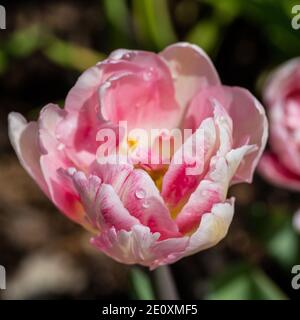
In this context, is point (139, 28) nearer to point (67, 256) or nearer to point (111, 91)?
point (67, 256)

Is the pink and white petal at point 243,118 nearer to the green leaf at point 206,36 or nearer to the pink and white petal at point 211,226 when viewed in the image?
the pink and white petal at point 211,226

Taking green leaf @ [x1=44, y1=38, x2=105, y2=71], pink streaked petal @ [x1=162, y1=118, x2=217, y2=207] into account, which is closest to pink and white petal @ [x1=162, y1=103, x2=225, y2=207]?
pink streaked petal @ [x1=162, y1=118, x2=217, y2=207]

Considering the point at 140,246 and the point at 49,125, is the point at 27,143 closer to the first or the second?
the point at 49,125

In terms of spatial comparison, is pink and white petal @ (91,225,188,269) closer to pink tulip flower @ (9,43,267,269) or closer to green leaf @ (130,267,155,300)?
pink tulip flower @ (9,43,267,269)

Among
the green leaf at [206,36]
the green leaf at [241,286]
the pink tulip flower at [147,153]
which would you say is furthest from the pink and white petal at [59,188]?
the green leaf at [206,36]

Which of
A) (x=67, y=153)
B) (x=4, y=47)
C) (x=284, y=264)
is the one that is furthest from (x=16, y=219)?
(x=67, y=153)

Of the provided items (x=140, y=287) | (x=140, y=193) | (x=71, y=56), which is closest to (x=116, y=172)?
(x=140, y=193)
